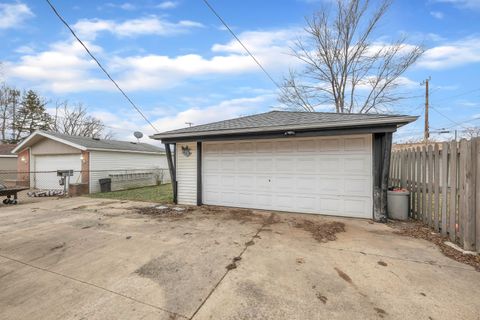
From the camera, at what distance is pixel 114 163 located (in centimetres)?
1423

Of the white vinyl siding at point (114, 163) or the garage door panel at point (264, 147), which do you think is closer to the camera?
the garage door panel at point (264, 147)

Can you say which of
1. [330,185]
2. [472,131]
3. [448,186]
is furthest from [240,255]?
[472,131]

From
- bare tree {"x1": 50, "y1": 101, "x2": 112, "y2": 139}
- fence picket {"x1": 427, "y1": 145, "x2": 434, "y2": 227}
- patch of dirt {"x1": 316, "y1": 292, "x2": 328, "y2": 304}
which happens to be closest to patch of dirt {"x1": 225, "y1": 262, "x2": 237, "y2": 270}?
patch of dirt {"x1": 316, "y1": 292, "x2": 328, "y2": 304}

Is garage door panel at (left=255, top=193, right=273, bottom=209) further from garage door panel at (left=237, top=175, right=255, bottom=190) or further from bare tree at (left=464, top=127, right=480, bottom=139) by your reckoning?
bare tree at (left=464, top=127, right=480, bottom=139)

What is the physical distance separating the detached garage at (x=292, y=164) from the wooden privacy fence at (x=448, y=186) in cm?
75

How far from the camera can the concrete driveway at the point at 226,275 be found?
239 cm

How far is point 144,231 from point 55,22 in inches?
249

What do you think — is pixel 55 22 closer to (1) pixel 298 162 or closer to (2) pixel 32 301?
(2) pixel 32 301

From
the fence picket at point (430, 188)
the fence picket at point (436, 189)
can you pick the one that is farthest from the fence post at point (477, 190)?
the fence picket at point (430, 188)

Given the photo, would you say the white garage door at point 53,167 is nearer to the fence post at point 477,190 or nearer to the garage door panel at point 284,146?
the garage door panel at point 284,146

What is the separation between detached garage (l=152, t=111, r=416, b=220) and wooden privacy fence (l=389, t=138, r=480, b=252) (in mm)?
753

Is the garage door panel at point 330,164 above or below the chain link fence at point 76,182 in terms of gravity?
above

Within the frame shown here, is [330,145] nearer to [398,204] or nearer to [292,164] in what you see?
[292,164]

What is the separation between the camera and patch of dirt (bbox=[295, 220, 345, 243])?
4.70 metres
